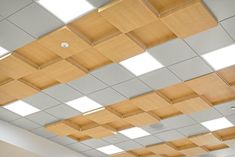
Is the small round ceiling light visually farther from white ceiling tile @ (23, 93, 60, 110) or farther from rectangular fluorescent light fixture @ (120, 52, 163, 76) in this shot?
white ceiling tile @ (23, 93, 60, 110)

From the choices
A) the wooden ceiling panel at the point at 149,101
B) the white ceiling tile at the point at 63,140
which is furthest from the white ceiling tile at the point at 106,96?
the white ceiling tile at the point at 63,140

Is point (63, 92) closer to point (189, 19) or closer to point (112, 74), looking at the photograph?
point (112, 74)

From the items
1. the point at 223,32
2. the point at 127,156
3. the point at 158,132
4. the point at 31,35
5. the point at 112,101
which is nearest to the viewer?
the point at 223,32

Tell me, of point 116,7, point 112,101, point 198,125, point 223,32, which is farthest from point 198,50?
point 198,125

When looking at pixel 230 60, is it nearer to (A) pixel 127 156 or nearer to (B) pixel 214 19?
(B) pixel 214 19

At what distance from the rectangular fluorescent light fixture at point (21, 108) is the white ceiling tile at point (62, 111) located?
1.02 feet

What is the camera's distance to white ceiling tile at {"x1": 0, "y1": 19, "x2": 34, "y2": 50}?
4.53 metres

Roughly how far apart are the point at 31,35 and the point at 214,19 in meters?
2.42

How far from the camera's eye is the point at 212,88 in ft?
18.3

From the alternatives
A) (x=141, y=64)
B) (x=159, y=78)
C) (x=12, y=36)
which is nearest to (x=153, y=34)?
(x=141, y=64)

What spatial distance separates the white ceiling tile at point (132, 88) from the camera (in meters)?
5.59

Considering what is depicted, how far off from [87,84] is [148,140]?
253 centimetres

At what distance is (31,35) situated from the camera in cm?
468

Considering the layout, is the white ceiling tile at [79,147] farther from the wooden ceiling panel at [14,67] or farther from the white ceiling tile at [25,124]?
the wooden ceiling panel at [14,67]
